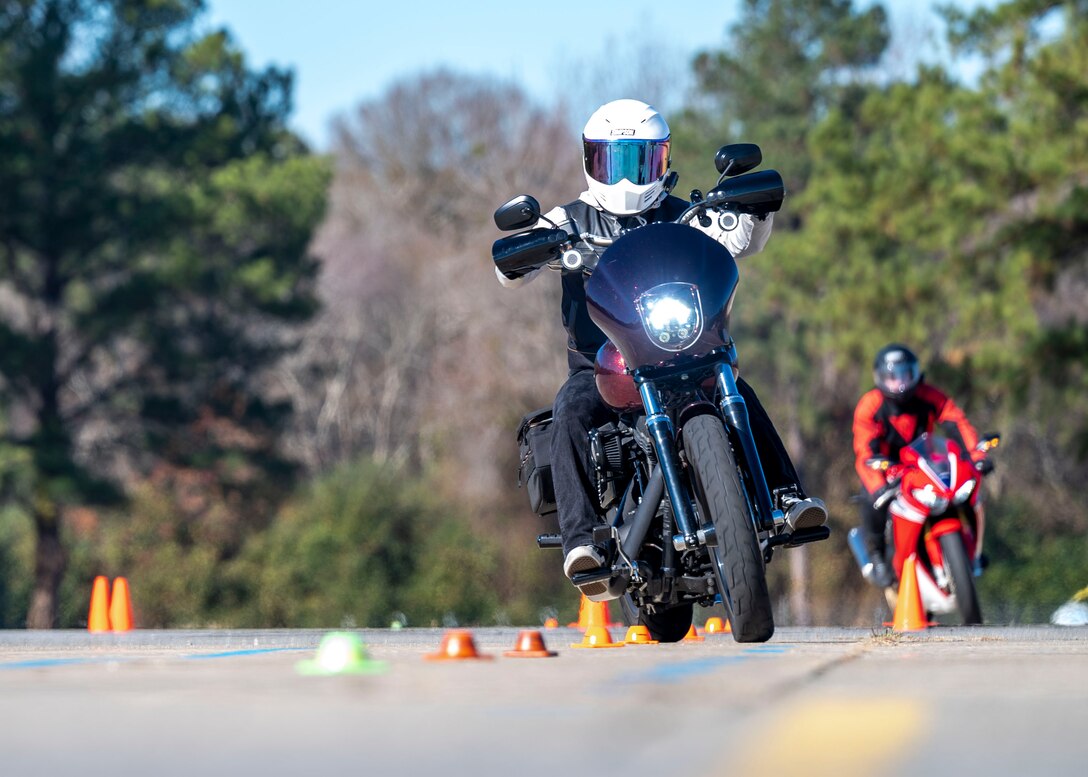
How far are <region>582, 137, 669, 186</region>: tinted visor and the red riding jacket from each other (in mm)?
5057

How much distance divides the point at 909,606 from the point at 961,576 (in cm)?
90

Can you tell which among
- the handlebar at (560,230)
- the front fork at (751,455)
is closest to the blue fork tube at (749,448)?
the front fork at (751,455)

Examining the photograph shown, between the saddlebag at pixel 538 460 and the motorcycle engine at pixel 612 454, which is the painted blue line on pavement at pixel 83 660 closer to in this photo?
the saddlebag at pixel 538 460

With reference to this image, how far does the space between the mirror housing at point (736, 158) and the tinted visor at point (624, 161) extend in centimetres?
41

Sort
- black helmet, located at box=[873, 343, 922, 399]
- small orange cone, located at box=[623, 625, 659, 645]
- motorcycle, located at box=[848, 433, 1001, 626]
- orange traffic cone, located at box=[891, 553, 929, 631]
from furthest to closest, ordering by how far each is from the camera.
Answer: black helmet, located at box=[873, 343, 922, 399] → motorcycle, located at box=[848, 433, 1001, 626] → orange traffic cone, located at box=[891, 553, 929, 631] → small orange cone, located at box=[623, 625, 659, 645]

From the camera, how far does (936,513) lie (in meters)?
12.6

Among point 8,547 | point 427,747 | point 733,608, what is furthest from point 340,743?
point 8,547

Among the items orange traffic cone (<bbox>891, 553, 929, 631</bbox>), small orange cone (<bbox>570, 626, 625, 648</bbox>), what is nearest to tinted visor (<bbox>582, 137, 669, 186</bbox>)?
small orange cone (<bbox>570, 626, 625, 648</bbox>)

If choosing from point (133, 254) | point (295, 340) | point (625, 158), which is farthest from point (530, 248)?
point (295, 340)

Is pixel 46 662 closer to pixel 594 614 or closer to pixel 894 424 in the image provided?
pixel 594 614

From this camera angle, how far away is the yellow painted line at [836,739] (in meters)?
3.54

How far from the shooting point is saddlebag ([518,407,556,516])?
8.20 m

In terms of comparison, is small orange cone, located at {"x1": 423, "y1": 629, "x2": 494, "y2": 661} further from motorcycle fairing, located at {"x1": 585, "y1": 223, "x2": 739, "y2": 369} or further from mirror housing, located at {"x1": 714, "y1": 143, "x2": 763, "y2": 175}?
mirror housing, located at {"x1": 714, "y1": 143, "x2": 763, "y2": 175}

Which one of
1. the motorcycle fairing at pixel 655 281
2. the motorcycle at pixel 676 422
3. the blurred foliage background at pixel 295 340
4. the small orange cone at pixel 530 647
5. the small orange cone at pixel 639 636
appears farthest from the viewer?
the blurred foliage background at pixel 295 340
